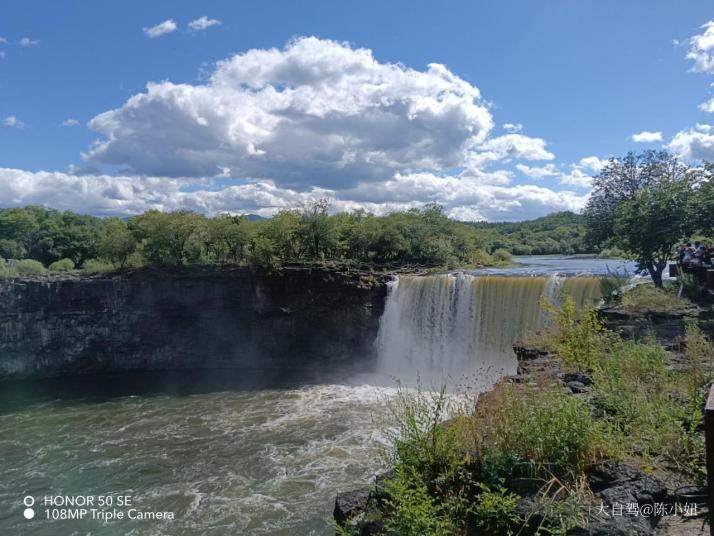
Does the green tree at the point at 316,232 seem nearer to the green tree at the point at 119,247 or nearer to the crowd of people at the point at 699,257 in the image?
the green tree at the point at 119,247

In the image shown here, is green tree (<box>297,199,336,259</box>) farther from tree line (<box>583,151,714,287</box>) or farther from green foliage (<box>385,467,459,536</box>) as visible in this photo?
green foliage (<box>385,467,459,536</box>)

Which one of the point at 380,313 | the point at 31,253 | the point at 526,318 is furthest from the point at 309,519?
the point at 31,253

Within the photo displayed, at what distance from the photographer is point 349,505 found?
5.99 meters

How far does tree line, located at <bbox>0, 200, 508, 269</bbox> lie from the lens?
1160 inches

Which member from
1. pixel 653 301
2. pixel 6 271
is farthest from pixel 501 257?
pixel 6 271

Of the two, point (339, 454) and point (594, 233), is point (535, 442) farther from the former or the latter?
point (594, 233)

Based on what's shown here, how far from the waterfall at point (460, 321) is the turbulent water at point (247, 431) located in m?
0.05

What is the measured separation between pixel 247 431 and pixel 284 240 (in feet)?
48.3

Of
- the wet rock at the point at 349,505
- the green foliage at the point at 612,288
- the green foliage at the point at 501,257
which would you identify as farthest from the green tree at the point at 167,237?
the wet rock at the point at 349,505

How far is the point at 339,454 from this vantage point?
45.9 ft

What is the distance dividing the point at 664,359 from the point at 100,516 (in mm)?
12316

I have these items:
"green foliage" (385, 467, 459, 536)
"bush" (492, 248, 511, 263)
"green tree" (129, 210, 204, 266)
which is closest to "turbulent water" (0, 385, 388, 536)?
"green foliage" (385, 467, 459, 536)

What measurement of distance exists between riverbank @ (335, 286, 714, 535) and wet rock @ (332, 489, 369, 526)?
0.02 meters

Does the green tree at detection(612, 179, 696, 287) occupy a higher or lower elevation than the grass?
higher
